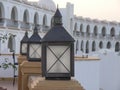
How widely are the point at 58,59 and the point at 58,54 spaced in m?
0.04

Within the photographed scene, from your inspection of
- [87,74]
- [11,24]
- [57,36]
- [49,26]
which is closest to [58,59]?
[57,36]

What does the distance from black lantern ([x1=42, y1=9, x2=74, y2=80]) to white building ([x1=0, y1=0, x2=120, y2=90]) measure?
382 cm

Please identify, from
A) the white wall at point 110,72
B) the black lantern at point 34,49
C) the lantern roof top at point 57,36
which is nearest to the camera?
the lantern roof top at point 57,36

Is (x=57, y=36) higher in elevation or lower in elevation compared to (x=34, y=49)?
higher

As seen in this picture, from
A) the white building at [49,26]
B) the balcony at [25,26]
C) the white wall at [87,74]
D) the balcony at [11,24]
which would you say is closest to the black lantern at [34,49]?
the white building at [49,26]

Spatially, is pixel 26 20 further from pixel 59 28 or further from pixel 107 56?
pixel 59 28

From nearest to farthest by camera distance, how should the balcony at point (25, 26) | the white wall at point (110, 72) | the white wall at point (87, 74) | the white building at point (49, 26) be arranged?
the white wall at point (87, 74) < the white wall at point (110, 72) < the white building at point (49, 26) < the balcony at point (25, 26)

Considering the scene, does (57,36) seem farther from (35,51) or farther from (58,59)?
(35,51)

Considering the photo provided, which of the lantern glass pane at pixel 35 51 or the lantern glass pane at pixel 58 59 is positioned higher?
the lantern glass pane at pixel 58 59

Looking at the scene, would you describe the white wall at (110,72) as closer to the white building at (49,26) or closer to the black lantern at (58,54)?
the white building at (49,26)

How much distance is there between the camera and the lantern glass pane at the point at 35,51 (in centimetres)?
513

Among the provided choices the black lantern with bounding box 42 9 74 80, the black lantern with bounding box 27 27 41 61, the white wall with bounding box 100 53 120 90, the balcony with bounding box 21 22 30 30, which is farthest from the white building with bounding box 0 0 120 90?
the black lantern with bounding box 42 9 74 80

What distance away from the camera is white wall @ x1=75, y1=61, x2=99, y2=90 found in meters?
9.85

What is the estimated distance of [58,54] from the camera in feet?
9.95
